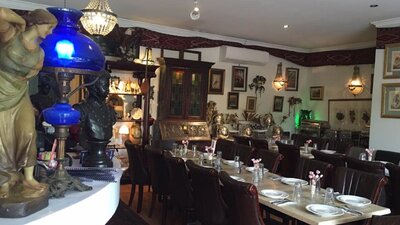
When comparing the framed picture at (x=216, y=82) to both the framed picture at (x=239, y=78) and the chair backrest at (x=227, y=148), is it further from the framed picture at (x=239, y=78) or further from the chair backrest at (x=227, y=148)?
the chair backrest at (x=227, y=148)

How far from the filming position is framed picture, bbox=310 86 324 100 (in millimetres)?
8397

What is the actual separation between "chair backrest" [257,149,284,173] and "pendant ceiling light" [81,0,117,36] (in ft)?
7.49

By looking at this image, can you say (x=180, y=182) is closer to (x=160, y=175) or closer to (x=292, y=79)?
(x=160, y=175)

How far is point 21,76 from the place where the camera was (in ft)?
3.57

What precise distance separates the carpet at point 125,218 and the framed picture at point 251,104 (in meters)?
4.08

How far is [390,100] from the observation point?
18.7 feet

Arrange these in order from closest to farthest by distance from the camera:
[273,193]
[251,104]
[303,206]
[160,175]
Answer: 1. [303,206]
2. [273,193]
3. [160,175]
4. [251,104]

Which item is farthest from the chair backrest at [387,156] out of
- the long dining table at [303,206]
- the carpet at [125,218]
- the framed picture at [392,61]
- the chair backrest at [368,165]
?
the carpet at [125,218]

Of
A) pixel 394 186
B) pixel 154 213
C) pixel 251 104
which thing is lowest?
pixel 154 213

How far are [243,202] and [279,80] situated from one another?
19.4 feet

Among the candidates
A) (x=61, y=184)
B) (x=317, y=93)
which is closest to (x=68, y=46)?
(x=61, y=184)

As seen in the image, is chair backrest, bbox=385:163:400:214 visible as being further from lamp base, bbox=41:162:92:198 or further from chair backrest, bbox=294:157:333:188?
lamp base, bbox=41:162:92:198

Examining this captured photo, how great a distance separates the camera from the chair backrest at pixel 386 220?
1.94m

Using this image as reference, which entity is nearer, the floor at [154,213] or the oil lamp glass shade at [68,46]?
the oil lamp glass shade at [68,46]
